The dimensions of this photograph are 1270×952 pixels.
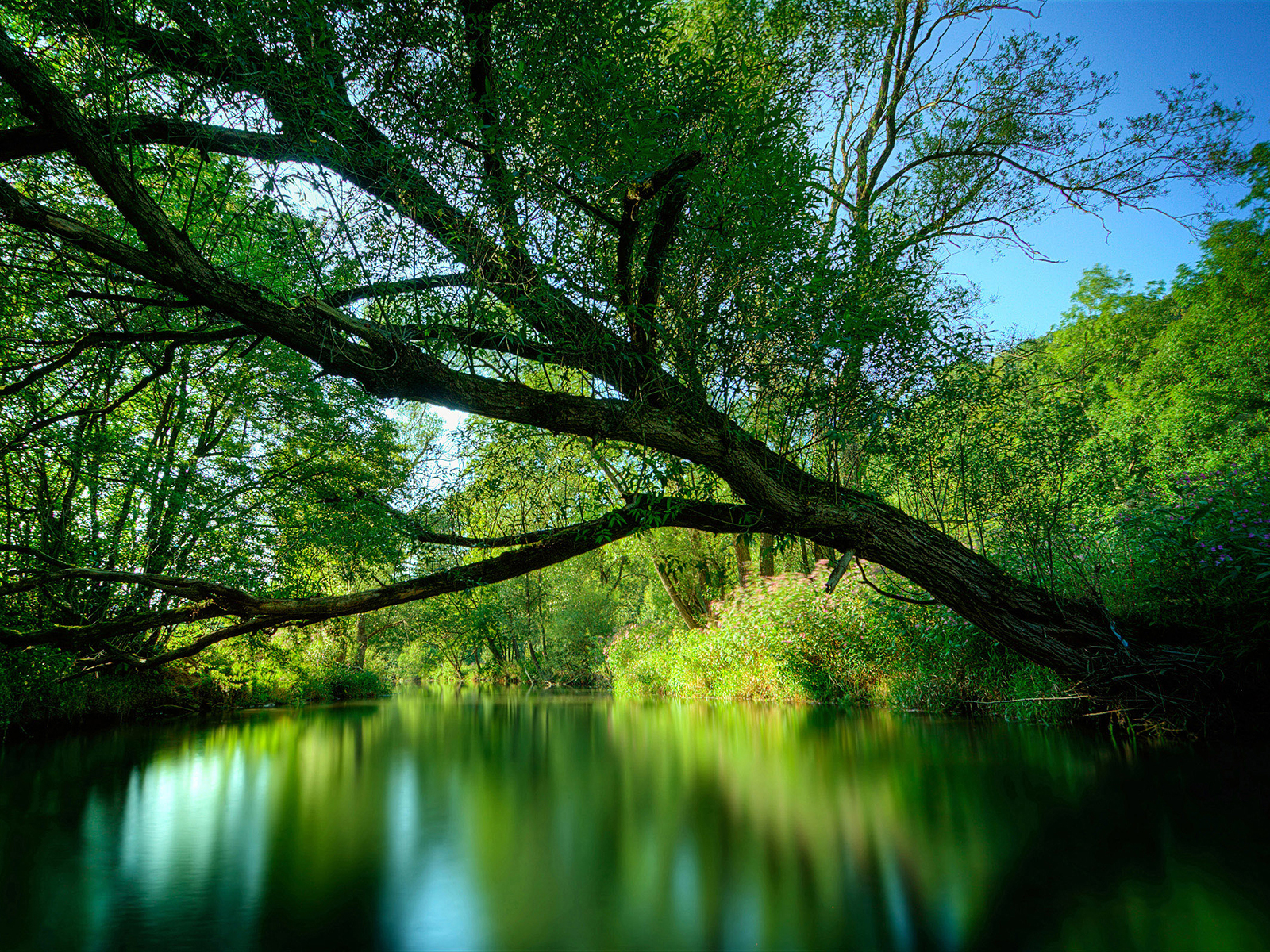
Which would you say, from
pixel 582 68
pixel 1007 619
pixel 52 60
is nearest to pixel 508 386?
pixel 582 68

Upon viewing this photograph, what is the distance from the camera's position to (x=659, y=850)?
3.26 meters

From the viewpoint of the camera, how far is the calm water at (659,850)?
2.26 metres

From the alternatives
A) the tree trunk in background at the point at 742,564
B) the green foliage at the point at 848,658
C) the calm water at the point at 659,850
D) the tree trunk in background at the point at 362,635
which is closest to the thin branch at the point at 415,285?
the calm water at the point at 659,850

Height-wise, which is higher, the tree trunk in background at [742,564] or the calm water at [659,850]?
the tree trunk in background at [742,564]

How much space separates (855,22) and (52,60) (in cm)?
878

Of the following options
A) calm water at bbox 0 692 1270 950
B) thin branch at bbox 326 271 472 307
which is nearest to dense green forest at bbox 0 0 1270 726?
thin branch at bbox 326 271 472 307

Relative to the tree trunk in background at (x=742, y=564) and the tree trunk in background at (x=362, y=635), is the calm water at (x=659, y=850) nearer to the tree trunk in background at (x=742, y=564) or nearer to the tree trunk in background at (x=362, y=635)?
the tree trunk in background at (x=742, y=564)

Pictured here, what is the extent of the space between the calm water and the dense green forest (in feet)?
4.38

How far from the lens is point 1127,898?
241 centimetres

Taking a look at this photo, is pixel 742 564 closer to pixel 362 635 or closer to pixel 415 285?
pixel 415 285

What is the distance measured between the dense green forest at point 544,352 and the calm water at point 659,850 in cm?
134

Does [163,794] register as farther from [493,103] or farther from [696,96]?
[696,96]

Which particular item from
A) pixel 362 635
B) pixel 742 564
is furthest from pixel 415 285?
pixel 362 635

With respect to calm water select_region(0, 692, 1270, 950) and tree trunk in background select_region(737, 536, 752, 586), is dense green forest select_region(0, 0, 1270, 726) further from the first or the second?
tree trunk in background select_region(737, 536, 752, 586)
